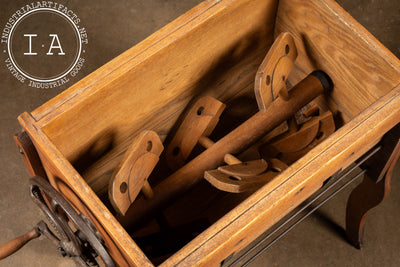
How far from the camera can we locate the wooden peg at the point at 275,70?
1.57m

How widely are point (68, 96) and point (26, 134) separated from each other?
129 millimetres

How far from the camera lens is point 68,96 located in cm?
138

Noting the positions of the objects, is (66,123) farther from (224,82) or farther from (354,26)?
(354,26)

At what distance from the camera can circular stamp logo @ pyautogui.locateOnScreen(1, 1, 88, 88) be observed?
227cm

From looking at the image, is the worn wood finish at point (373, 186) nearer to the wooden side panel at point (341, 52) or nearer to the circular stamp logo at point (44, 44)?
the wooden side panel at point (341, 52)

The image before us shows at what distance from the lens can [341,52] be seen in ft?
5.23

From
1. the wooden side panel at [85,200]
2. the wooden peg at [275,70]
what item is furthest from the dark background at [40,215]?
the wooden side panel at [85,200]

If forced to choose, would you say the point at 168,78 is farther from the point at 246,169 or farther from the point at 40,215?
the point at 40,215

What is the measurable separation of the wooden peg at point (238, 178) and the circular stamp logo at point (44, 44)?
1.02m

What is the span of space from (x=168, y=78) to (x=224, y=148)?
239mm

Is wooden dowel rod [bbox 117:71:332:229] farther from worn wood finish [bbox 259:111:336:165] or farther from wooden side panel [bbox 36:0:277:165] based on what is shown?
wooden side panel [bbox 36:0:277:165]

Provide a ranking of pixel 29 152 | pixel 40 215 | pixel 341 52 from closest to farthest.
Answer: pixel 29 152, pixel 341 52, pixel 40 215

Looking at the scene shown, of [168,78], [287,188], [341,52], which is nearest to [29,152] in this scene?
[168,78]

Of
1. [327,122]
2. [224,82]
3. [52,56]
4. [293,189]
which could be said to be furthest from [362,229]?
[52,56]
